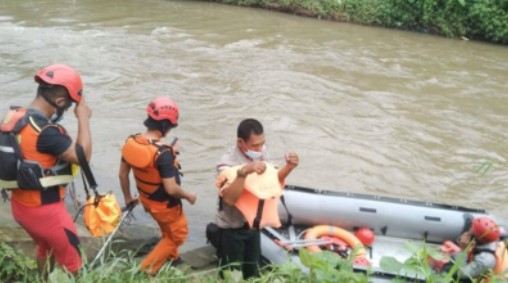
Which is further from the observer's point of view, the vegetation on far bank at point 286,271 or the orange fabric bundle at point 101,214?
the orange fabric bundle at point 101,214

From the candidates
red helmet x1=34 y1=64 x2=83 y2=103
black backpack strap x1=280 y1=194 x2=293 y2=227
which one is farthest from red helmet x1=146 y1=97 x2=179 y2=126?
black backpack strap x1=280 y1=194 x2=293 y2=227

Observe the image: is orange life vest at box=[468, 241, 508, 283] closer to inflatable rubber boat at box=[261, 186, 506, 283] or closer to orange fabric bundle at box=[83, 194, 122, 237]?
inflatable rubber boat at box=[261, 186, 506, 283]

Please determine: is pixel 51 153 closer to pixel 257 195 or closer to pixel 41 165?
pixel 41 165

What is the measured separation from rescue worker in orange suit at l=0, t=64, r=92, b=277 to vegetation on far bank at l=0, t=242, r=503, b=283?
0.55 feet

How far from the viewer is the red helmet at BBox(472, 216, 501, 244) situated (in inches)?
152

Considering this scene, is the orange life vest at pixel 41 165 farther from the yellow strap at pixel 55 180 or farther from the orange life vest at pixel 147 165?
the orange life vest at pixel 147 165

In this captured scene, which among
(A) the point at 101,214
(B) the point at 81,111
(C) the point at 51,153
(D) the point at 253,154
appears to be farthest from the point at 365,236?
(C) the point at 51,153

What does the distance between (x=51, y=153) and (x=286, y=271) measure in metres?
1.45

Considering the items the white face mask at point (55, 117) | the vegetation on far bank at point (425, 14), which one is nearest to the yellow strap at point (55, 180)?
the white face mask at point (55, 117)

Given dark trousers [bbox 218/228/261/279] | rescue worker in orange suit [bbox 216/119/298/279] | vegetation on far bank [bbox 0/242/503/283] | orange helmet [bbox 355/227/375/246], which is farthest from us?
orange helmet [bbox 355/227/375/246]

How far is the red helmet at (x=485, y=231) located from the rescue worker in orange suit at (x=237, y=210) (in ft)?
5.02

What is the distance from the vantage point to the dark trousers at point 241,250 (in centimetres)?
367

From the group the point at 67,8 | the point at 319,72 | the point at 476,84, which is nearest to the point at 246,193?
the point at 319,72

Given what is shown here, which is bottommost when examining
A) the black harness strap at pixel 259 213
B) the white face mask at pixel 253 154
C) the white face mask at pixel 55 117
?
the black harness strap at pixel 259 213
